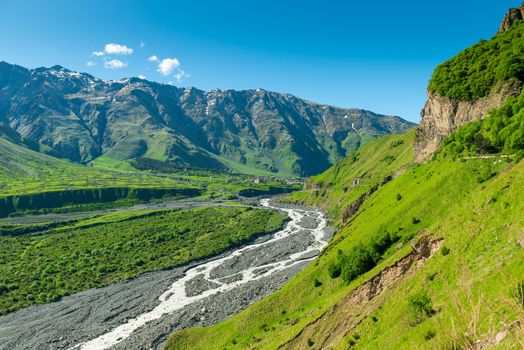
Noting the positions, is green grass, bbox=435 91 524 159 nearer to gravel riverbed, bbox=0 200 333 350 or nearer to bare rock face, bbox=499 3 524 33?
bare rock face, bbox=499 3 524 33

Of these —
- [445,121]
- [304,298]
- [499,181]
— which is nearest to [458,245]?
[499,181]

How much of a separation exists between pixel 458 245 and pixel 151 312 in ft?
225

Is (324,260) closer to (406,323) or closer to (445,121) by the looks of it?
(406,323)

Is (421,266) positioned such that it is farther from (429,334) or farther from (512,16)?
(512,16)

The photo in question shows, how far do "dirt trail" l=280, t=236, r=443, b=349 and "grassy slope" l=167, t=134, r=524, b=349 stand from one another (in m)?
1.09

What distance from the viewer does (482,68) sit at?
8938 centimetres

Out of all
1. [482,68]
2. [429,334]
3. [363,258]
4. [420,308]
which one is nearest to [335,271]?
[363,258]

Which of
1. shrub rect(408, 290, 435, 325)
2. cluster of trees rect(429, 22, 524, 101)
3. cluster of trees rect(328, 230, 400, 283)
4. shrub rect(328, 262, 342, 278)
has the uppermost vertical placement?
cluster of trees rect(429, 22, 524, 101)

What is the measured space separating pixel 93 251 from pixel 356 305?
132 metres

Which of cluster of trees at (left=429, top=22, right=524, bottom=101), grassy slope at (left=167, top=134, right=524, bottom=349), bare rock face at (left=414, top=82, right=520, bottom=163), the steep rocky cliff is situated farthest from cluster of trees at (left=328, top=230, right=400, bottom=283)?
cluster of trees at (left=429, top=22, right=524, bottom=101)

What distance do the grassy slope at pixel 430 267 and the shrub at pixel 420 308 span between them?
670 mm

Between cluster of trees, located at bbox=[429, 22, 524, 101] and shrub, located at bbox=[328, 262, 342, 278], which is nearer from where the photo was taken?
shrub, located at bbox=[328, 262, 342, 278]

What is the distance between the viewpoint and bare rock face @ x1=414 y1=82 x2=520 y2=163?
257ft

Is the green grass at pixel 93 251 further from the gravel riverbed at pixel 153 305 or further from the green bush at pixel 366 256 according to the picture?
the green bush at pixel 366 256
